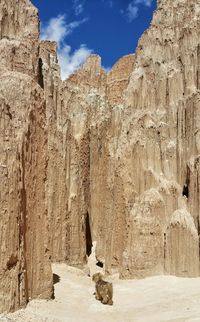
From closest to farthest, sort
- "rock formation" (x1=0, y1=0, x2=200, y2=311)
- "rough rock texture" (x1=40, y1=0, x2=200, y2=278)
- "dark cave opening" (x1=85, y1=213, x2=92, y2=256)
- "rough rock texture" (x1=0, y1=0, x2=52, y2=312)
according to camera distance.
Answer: "rough rock texture" (x1=0, y1=0, x2=52, y2=312) < "rock formation" (x1=0, y1=0, x2=200, y2=311) < "rough rock texture" (x1=40, y1=0, x2=200, y2=278) < "dark cave opening" (x1=85, y1=213, x2=92, y2=256)

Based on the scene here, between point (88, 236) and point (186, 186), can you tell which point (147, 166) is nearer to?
point (186, 186)

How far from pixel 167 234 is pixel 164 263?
1383 millimetres

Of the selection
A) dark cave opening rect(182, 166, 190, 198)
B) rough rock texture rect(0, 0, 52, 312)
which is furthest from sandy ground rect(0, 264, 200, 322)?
dark cave opening rect(182, 166, 190, 198)

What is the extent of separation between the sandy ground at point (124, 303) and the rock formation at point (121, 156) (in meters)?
1.03

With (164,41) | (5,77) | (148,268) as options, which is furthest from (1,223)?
(164,41)

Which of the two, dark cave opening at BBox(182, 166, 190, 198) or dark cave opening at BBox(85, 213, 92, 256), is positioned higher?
dark cave opening at BBox(182, 166, 190, 198)

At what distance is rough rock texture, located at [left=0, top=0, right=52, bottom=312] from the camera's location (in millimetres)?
13281

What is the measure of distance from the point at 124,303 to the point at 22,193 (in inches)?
236

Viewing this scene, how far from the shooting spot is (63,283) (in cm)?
2038

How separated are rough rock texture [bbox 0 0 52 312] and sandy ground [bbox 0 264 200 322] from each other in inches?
25.3

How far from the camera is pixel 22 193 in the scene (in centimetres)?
1461

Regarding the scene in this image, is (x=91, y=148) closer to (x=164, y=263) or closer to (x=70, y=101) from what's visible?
(x=70, y=101)

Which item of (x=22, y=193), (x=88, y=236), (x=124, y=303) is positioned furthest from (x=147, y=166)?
(x=22, y=193)

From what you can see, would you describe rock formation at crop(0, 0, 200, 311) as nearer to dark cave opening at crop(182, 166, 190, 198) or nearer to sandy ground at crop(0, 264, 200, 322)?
dark cave opening at crop(182, 166, 190, 198)
